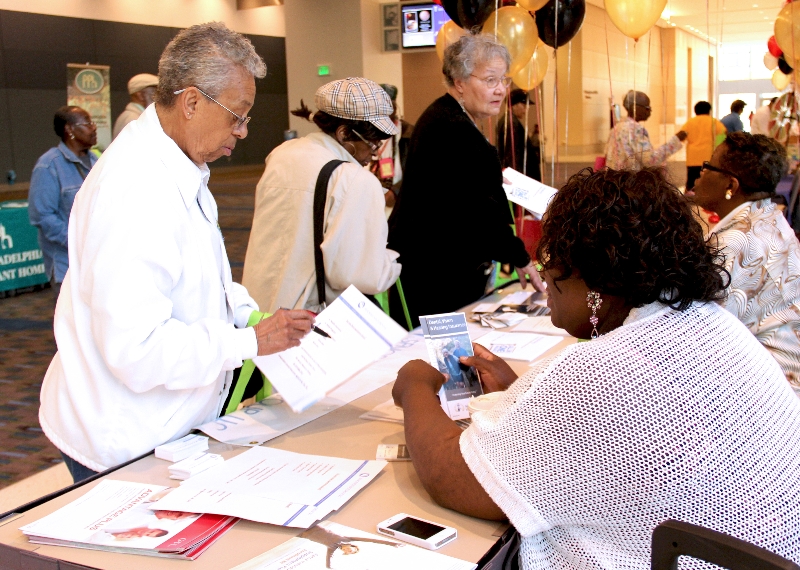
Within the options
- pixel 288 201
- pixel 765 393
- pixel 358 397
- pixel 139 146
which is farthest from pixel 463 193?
pixel 765 393

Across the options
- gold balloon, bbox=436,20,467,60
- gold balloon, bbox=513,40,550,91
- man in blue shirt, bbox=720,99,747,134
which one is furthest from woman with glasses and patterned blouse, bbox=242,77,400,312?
man in blue shirt, bbox=720,99,747,134

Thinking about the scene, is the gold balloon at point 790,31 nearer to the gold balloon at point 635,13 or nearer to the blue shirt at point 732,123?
the gold balloon at point 635,13

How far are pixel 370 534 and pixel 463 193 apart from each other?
1.81m

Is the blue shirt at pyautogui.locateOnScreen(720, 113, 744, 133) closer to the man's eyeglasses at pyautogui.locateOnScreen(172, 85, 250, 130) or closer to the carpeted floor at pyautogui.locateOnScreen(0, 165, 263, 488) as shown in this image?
the carpeted floor at pyautogui.locateOnScreen(0, 165, 263, 488)

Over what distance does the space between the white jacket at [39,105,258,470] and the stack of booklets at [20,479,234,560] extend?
7.8 inches

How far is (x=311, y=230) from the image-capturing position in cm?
249

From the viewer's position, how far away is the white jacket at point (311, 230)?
7.97 ft

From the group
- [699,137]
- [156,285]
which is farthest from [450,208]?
[699,137]

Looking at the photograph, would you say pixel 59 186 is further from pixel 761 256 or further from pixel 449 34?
pixel 761 256

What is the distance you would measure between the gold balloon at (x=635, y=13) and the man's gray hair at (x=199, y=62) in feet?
11.2

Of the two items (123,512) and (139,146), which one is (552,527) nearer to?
(123,512)

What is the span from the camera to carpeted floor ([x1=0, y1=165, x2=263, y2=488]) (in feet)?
11.8

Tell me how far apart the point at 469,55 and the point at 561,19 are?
1854mm

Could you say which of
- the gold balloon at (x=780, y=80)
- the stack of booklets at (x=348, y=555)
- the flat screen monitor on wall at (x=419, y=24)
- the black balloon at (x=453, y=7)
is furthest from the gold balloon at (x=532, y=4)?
the flat screen monitor on wall at (x=419, y=24)
